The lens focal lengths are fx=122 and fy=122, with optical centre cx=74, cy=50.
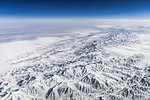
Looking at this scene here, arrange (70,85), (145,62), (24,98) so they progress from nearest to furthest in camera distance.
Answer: (24,98)
(70,85)
(145,62)

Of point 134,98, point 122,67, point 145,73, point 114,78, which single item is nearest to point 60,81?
point 114,78

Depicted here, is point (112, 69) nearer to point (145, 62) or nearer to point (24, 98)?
point (145, 62)

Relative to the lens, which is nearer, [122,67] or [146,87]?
[146,87]

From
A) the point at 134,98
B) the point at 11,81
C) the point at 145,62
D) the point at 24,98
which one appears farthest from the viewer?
the point at 145,62

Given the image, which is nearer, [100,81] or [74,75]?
[100,81]

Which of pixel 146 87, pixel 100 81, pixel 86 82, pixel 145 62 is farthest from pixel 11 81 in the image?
pixel 145 62

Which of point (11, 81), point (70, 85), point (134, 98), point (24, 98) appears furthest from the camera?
point (11, 81)

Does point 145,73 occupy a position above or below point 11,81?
above

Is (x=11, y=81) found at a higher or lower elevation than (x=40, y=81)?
lower

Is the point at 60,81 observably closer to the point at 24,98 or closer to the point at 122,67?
the point at 24,98
